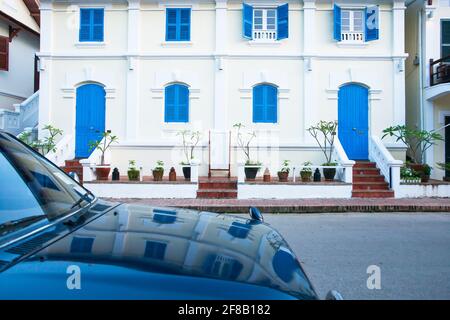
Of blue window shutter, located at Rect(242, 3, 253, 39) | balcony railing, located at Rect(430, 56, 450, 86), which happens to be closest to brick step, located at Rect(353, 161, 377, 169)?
balcony railing, located at Rect(430, 56, 450, 86)

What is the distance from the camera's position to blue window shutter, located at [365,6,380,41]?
13.1m

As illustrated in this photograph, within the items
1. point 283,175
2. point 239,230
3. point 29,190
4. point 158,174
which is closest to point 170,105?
point 158,174

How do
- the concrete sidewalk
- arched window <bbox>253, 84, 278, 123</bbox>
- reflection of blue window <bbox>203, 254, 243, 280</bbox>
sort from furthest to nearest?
arched window <bbox>253, 84, 278, 123</bbox> → the concrete sidewalk → reflection of blue window <bbox>203, 254, 243, 280</bbox>

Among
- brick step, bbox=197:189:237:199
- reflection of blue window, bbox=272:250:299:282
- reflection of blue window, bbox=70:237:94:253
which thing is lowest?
brick step, bbox=197:189:237:199

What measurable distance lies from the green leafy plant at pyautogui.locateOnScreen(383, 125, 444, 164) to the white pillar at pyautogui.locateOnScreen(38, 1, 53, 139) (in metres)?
12.5

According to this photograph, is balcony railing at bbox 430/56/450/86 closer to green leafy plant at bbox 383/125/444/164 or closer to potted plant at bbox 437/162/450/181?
green leafy plant at bbox 383/125/444/164

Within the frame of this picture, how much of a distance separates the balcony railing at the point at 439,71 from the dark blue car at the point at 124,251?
1371 centimetres

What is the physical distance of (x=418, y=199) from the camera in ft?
36.6

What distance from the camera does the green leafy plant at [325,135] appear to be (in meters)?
12.8

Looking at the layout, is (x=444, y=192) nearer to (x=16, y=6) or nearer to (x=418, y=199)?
(x=418, y=199)

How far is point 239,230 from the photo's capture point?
224cm
